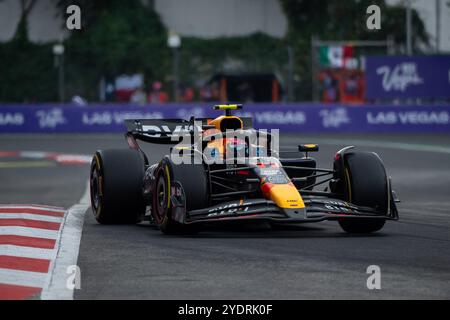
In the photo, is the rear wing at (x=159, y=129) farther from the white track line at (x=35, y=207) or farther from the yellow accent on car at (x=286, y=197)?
the yellow accent on car at (x=286, y=197)

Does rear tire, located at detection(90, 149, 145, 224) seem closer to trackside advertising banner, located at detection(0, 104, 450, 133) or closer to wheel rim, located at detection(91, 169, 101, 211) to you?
wheel rim, located at detection(91, 169, 101, 211)

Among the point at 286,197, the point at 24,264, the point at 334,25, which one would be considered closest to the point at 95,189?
the point at 286,197

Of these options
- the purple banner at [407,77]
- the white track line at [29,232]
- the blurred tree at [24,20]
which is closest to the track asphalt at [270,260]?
the white track line at [29,232]

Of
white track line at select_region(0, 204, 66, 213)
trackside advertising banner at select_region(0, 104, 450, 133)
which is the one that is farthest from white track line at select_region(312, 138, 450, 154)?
white track line at select_region(0, 204, 66, 213)

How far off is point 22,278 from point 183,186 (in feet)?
9.74

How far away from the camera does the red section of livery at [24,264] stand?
949 cm

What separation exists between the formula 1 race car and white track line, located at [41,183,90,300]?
0.54 metres

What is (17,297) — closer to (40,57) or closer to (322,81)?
(322,81)

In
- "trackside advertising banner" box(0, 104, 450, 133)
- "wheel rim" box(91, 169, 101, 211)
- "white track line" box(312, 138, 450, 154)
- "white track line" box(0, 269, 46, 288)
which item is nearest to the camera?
"white track line" box(0, 269, 46, 288)

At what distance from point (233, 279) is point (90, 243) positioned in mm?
2748

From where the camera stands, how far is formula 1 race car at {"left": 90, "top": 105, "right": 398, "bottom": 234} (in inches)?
459

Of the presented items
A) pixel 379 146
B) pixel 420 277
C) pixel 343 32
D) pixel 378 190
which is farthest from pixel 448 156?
pixel 343 32

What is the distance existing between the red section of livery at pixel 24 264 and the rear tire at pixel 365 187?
3445 mm

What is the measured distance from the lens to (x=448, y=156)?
1091 inches
